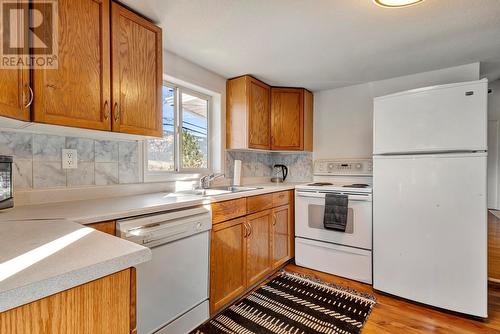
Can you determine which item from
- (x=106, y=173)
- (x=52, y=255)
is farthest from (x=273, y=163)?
(x=52, y=255)

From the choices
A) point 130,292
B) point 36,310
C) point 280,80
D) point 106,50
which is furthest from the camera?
point 280,80

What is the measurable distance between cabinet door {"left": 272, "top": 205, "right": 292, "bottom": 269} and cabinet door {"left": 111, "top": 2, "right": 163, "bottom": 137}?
140 cm

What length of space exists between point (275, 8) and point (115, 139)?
4.52 ft

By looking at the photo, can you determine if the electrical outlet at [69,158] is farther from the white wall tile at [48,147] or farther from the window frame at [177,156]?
the window frame at [177,156]

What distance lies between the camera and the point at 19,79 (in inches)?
40.2

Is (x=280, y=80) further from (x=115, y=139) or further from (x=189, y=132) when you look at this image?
(x=115, y=139)

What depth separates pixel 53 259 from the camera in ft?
1.91

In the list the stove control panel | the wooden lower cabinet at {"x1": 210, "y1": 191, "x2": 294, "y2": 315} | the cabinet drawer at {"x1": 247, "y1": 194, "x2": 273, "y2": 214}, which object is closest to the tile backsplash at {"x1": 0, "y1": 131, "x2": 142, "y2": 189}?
the wooden lower cabinet at {"x1": 210, "y1": 191, "x2": 294, "y2": 315}

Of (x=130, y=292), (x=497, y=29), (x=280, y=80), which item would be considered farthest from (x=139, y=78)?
(x=497, y=29)

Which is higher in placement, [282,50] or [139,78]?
[282,50]

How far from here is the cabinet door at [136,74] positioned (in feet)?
4.61

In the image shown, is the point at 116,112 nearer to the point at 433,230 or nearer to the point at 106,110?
the point at 106,110

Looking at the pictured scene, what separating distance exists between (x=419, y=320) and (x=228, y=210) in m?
1.61

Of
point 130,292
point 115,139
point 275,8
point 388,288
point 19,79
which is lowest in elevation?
point 388,288
